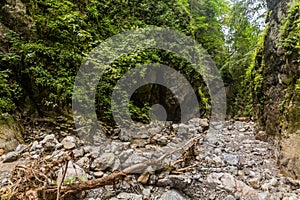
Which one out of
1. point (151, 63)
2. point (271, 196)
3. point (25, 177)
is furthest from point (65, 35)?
point (271, 196)

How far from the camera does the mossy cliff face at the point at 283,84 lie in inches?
102

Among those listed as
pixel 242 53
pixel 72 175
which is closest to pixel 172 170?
pixel 72 175

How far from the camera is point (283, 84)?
10.6ft

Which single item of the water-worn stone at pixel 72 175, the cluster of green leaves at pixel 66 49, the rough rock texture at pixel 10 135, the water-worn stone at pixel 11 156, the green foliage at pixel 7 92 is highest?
the cluster of green leaves at pixel 66 49

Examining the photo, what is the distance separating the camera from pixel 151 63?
534cm

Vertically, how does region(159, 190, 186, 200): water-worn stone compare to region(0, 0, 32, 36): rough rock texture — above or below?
below

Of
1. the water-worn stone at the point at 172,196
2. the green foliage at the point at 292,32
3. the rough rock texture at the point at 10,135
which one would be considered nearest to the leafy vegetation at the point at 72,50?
the rough rock texture at the point at 10,135

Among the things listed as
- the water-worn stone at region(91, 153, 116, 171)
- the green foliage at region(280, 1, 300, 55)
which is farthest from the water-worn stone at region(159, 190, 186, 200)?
the green foliage at region(280, 1, 300, 55)

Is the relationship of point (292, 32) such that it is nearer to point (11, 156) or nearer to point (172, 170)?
point (172, 170)

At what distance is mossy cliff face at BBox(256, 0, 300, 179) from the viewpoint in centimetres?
259

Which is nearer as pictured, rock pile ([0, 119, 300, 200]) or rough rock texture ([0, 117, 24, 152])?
rock pile ([0, 119, 300, 200])

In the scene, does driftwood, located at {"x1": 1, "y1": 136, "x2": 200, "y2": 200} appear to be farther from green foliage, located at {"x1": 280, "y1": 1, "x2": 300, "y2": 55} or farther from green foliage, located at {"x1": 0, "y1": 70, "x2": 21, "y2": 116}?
green foliage, located at {"x1": 280, "y1": 1, "x2": 300, "y2": 55}

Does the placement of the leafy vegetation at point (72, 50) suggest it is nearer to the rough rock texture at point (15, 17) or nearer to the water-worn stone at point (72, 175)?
the rough rock texture at point (15, 17)

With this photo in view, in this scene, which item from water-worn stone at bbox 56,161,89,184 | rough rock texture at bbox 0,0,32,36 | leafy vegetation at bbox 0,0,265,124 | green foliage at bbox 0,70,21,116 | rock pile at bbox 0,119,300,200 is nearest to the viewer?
water-worn stone at bbox 56,161,89,184
